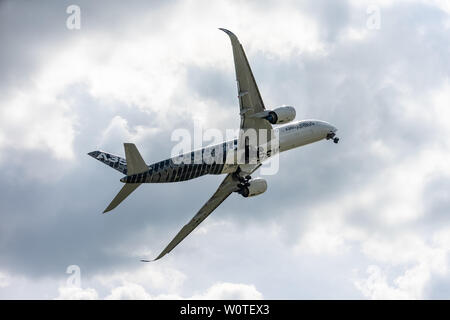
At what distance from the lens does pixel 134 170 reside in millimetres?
63594

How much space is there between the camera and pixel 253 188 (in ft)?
237

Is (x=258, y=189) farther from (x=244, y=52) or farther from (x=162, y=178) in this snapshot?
(x=244, y=52)

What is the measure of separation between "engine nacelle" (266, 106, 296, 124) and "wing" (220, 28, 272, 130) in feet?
2.83

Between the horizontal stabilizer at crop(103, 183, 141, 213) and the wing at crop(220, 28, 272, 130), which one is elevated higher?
the wing at crop(220, 28, 272, 130)

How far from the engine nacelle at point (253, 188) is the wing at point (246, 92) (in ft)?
23.1

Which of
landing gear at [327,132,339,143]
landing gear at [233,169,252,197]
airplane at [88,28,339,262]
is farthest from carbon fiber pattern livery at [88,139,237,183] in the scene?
landing gear at [327,132,339,143]

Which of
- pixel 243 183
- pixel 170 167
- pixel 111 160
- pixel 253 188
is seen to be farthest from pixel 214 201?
pixel 111 160

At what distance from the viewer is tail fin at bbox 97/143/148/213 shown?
62750 mm

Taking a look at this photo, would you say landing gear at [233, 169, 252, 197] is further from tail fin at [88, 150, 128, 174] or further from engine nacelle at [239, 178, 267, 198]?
tail fin at [88, 150, 128, 174]

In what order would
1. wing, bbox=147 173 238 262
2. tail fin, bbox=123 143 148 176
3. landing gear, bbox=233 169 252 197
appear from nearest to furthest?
1. tail fin, bbox=123 143 148 176
2. landing gear, bbox=233 169 252 197
3. wing, bbox=147 173 238 262

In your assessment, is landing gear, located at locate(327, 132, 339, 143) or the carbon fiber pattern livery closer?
the carbon fiber pattern livery

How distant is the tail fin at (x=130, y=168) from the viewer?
6275 cm
